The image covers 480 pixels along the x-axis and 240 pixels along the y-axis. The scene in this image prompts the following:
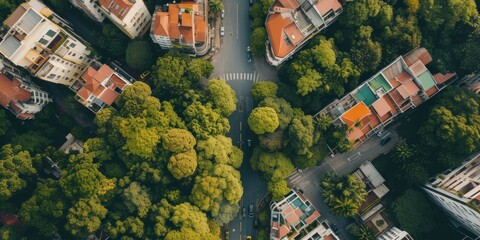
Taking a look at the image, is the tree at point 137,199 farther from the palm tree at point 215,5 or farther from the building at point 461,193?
the building at point 461,193

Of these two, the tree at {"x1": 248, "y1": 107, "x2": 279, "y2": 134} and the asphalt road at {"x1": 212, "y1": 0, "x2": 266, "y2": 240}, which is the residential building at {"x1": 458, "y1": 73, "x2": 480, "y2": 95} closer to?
the tree at {"x1": 248, "y1": 107, "x2": 279, "y2": 134}

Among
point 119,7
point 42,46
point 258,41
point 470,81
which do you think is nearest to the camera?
Result: point 119,7

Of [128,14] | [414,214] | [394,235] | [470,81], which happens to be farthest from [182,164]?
[470,81]

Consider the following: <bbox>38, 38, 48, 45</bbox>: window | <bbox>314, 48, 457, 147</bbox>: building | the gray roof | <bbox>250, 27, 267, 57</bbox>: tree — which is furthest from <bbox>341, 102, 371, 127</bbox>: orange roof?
the gray roof

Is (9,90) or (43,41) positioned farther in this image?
(9,90)

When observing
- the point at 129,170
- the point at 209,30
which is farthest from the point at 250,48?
the point at 129,170

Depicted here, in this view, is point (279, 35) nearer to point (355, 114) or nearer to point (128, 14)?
point (355, 114)
